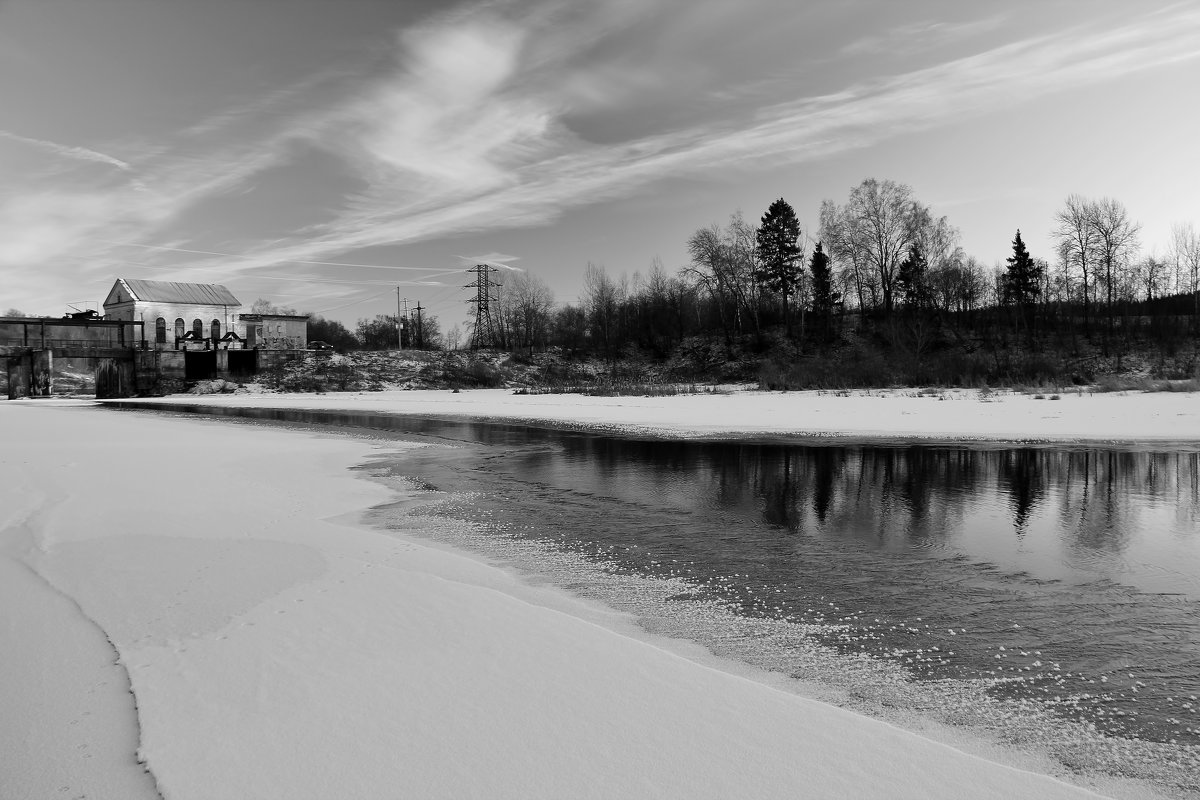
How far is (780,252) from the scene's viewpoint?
65250 mm

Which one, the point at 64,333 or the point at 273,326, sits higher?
the point at 273,326

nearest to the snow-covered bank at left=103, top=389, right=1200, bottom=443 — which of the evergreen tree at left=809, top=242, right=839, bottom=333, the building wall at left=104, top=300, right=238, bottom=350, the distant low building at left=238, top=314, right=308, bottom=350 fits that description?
the evergreen tree at left=809, top=242, right=839, bottom=333

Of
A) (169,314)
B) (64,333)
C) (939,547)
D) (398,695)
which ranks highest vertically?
(169,314)

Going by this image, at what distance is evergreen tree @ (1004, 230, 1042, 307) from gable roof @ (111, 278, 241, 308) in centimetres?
7794

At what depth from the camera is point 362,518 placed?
7.80 m

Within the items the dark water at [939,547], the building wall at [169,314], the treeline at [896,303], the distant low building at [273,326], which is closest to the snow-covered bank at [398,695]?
the dark water at [939,547]

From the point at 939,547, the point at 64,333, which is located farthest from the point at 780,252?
the point at 64,333

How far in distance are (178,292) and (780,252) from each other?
62.6 metres

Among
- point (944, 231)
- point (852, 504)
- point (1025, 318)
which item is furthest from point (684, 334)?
point (852, 504)

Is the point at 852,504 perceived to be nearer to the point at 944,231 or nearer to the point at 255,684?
the point at 255,684

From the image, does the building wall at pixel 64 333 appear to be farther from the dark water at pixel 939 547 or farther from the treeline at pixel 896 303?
the dark water at pixel 939 547

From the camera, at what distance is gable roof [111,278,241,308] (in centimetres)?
7338

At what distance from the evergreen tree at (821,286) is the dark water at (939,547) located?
51.3m

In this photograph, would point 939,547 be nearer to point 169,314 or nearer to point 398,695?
point 398,695
